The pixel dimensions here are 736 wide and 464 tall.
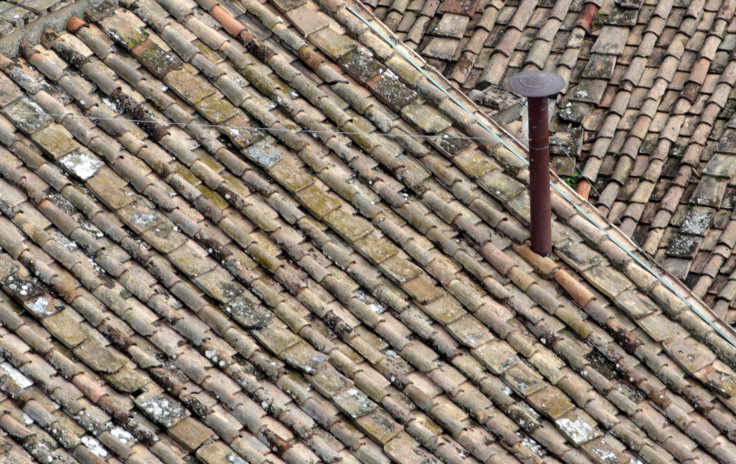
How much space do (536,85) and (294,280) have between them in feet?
7.19

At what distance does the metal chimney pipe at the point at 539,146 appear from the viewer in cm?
805

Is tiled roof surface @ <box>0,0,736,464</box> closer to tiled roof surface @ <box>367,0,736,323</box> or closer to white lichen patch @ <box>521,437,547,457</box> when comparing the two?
white lichen patch @ <box>521,437,547,457</box>

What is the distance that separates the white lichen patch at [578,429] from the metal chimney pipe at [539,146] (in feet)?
4.42

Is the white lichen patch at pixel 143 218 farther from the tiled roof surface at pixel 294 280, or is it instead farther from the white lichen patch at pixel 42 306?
the white lichen patch at pixel 42 306

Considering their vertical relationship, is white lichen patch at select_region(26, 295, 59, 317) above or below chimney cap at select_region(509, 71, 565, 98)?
below

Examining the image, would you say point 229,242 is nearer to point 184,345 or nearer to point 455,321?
point 184,345

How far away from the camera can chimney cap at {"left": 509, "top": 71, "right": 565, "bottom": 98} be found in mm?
8023

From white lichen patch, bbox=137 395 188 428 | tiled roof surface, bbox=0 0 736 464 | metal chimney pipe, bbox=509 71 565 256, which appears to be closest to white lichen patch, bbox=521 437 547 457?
tiled roof surface, bbox=0 0 736 464

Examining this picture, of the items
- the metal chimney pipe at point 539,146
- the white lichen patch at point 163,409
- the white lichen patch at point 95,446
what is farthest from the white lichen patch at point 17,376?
the metal chimney pipe at point 539,146

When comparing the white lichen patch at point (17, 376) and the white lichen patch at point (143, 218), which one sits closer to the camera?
the white lichen patch at point (17, 376)

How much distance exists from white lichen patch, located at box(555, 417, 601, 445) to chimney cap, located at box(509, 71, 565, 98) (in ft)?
7.46

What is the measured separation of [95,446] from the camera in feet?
23.3

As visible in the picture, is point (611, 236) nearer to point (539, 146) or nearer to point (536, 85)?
point (539, 146)

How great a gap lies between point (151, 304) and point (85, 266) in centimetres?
53
